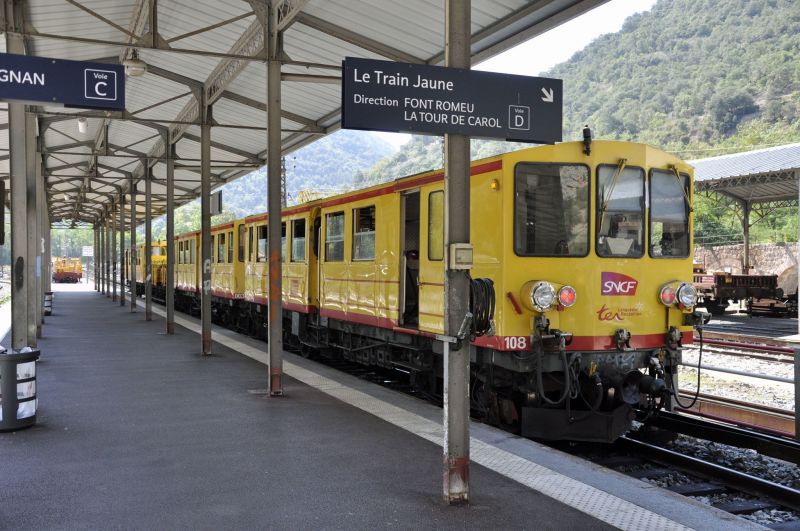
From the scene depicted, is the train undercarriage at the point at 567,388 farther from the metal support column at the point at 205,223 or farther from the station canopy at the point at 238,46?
the metal support column at the point at 205,223

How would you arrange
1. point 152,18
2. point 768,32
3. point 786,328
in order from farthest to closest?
point 768,32 < point 786,328 < point 152,18

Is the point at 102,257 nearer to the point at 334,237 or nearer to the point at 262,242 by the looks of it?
the point at 262,242

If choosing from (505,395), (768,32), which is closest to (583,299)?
(505,395)

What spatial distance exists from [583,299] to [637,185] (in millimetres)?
1419

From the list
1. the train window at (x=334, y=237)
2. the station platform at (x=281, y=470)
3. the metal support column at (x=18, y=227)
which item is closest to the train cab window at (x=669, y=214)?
the station platform at (x=281, y=470)

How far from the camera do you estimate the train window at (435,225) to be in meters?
8.45

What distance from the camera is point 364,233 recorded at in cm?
1073

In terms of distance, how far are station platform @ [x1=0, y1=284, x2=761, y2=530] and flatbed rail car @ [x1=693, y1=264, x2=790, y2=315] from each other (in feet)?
66.7

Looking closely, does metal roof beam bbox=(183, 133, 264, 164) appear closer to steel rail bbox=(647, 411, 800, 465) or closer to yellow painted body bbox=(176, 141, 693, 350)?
yellow painted body bbox=(176, 141, 693, 350)

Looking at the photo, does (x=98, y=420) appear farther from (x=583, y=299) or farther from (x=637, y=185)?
(x=637, y=185)

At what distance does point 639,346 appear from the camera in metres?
7.56

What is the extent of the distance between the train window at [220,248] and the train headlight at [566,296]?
45.6ft

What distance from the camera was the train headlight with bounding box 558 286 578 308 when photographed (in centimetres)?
718

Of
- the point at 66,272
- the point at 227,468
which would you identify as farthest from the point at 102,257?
the point at 227,468
